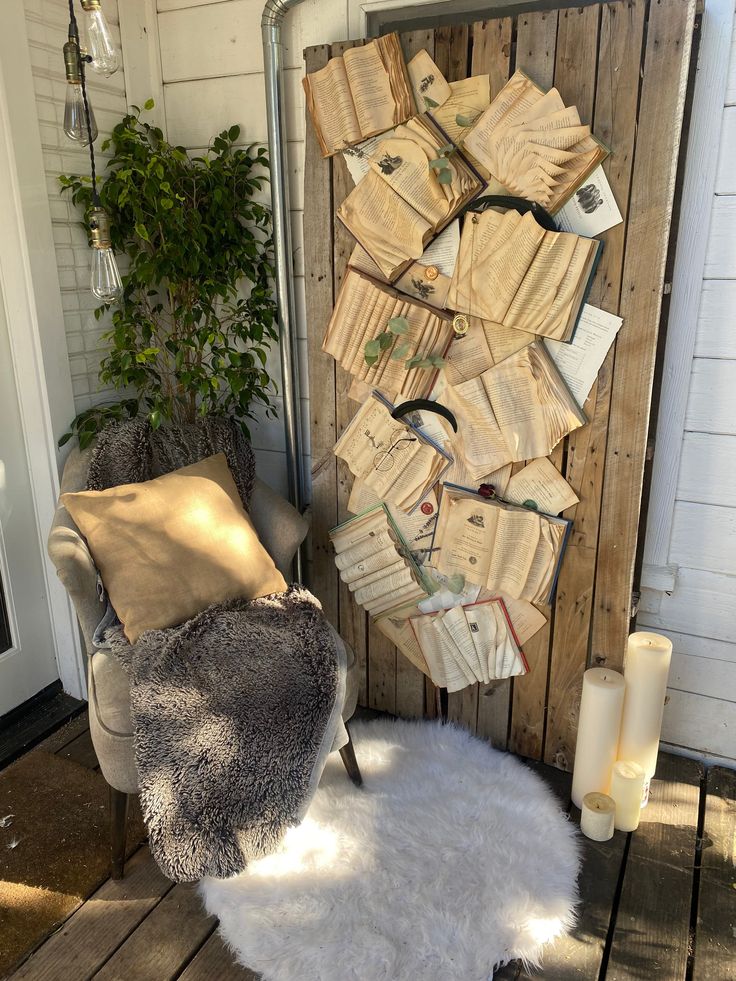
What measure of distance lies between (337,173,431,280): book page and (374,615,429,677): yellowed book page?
0.98m

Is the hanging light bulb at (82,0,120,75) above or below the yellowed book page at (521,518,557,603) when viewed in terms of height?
above

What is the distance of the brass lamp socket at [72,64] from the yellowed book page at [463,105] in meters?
0.80

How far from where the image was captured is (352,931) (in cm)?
156

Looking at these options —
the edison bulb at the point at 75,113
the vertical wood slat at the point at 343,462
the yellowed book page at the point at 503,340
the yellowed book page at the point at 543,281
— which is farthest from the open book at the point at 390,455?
the edison bulb at the point at 75,113

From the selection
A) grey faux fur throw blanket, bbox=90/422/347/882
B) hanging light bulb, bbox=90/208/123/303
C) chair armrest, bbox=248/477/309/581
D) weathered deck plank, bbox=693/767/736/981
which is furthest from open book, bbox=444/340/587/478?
weathered deck plank, bbox=693/767/736/981

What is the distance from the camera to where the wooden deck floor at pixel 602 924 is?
1520 mm

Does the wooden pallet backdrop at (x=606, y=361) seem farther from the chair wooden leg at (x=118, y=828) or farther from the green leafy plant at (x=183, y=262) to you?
the chair wooden leg at (x=118, y=828)

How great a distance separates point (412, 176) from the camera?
184cm

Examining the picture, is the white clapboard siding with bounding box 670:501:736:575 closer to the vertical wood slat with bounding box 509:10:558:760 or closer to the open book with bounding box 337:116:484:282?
the vertical wood slat with bounding box 509:10:558:760

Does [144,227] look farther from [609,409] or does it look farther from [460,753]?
[460,753]

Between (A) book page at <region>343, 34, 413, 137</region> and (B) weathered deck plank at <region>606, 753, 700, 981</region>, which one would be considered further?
(A) book page at <region>343, 34, 413, 137</region>

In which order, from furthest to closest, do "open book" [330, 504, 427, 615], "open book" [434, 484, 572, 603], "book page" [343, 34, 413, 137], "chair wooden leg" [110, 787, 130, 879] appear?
"open book" [330, 504, 427, 615] → "open book" [434, 484, 572, 603] → "book page" [343, 34, 413, 137] → "chair wooden leg" [110, 787, 130, 879]

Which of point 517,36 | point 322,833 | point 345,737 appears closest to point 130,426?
point 345,737

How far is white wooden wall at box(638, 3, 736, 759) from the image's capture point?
174cm
